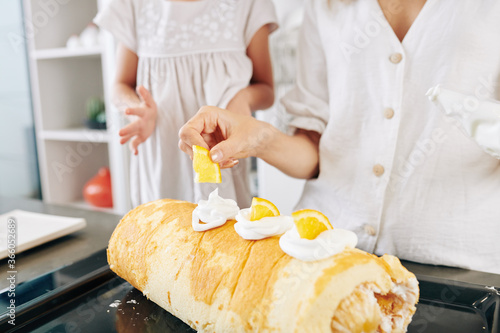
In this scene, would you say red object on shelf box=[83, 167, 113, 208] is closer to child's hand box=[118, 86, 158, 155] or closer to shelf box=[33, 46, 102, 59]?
shelf box=[33, 46, 102, 59]

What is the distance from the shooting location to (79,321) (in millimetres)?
739

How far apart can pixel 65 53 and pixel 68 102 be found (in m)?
0.40

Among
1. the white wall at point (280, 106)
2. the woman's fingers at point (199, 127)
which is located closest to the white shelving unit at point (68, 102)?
the white wall at point (280, 106)

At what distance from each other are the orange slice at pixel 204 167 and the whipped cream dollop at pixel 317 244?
17 cm

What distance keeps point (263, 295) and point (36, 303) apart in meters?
0.42

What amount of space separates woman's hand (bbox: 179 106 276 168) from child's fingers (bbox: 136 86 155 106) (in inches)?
14.1

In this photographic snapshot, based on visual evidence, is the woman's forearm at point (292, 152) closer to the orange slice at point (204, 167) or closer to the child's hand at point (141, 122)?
the orange slice at point (204, 167)

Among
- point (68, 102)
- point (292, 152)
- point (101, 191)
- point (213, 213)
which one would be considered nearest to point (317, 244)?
point (213, 213)

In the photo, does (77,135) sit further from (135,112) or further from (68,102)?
(135,112)

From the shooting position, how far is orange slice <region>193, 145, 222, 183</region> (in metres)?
0.72

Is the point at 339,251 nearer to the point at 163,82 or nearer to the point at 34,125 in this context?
the point at 163,82

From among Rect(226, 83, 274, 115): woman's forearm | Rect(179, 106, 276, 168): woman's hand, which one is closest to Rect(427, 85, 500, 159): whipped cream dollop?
Rect(179, 106, 276, 168): woman's hand

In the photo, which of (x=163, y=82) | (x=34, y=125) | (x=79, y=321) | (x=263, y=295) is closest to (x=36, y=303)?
(x=79, y=321)

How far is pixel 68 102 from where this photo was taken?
2.81 metres
